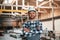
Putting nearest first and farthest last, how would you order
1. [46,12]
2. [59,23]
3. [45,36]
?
[45,36] < [59,23] < [46,12]

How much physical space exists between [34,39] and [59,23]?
10.4 feet

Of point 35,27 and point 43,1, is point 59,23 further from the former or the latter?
point 35,27

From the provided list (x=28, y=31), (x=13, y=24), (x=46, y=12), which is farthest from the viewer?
(x=46, y=12)

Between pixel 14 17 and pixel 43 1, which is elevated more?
pixel 43 1

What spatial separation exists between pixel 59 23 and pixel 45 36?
2.95 feet

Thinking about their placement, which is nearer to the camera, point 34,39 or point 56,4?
point 34,39

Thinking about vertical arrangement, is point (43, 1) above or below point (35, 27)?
above

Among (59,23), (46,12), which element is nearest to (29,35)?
(59,23)

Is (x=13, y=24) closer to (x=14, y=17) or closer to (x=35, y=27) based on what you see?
(x=14, y=17)

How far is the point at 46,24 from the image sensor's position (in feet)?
15.3

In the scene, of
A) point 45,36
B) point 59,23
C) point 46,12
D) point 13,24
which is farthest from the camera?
point 46,12

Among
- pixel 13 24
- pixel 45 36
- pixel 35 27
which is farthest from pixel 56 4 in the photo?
pixel 35 27

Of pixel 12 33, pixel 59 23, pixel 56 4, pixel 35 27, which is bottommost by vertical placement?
pixel 12 33

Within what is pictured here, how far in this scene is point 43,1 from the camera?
479cm
